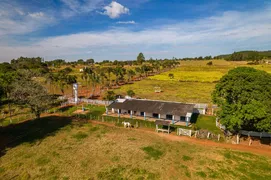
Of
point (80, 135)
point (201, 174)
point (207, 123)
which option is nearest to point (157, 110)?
point (207, 123)

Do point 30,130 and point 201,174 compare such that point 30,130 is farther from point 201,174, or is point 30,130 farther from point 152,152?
point 201,174

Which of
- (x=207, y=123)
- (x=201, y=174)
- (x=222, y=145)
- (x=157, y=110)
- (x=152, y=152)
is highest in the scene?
(x=157, y=110)

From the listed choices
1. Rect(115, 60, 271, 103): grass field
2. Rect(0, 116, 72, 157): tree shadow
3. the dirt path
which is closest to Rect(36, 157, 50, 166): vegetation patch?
Rect(0, 116, 72, 157): tree shadow

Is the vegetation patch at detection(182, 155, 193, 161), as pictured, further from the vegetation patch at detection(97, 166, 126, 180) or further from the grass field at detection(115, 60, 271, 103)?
the grass field at detection(115, 60, 271, 103)

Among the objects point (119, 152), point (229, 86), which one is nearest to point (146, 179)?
point (119, 152)

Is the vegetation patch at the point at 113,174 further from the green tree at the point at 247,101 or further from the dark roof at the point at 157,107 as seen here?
the dark roof at the point at 157,107

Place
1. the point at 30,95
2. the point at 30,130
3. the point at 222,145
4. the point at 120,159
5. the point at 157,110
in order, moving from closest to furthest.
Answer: the point at 120,159 → the point at 222,145 → the point at 30,130 → the point at 30,95 → the point at 157,110

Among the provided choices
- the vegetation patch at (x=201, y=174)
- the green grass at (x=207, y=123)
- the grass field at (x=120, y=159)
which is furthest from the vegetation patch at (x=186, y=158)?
the green grass at (x=207, y=123)
